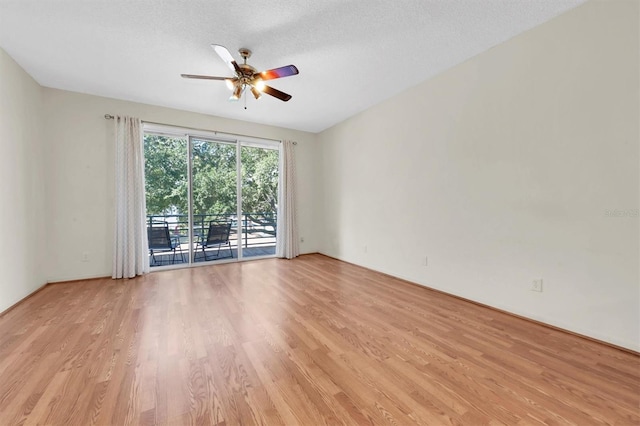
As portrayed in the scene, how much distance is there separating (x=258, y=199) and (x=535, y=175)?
4.36 meters

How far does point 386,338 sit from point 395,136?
2836mm

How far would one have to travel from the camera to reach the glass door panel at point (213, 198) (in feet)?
15.2

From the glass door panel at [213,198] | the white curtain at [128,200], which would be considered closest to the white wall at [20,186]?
the white curtain at [128,200]

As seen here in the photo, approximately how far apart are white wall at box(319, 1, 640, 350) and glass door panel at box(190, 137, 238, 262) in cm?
299

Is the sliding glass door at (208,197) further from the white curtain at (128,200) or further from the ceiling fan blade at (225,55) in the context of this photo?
the ceiling fan blade at (225,55)

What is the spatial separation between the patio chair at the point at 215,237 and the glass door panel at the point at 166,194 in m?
0.28

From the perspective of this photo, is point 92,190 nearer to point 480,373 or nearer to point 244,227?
point 244,227

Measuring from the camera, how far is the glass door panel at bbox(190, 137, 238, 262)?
462 cm

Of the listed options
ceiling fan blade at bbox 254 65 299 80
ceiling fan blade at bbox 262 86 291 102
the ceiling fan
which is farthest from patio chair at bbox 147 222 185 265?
ceiling fan blade at bbox 254 65 299 80

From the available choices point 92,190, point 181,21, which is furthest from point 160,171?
point 181,21

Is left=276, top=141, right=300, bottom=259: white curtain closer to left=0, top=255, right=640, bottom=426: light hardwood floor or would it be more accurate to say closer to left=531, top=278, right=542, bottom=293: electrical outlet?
left=0, top=255, right=640, bottom=426: light hardwood floor

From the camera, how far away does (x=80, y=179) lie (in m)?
3.74

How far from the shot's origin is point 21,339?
6.94 feet

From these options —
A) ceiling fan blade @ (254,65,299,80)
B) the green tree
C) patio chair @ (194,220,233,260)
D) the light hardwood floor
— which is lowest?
the light hardwood floor
